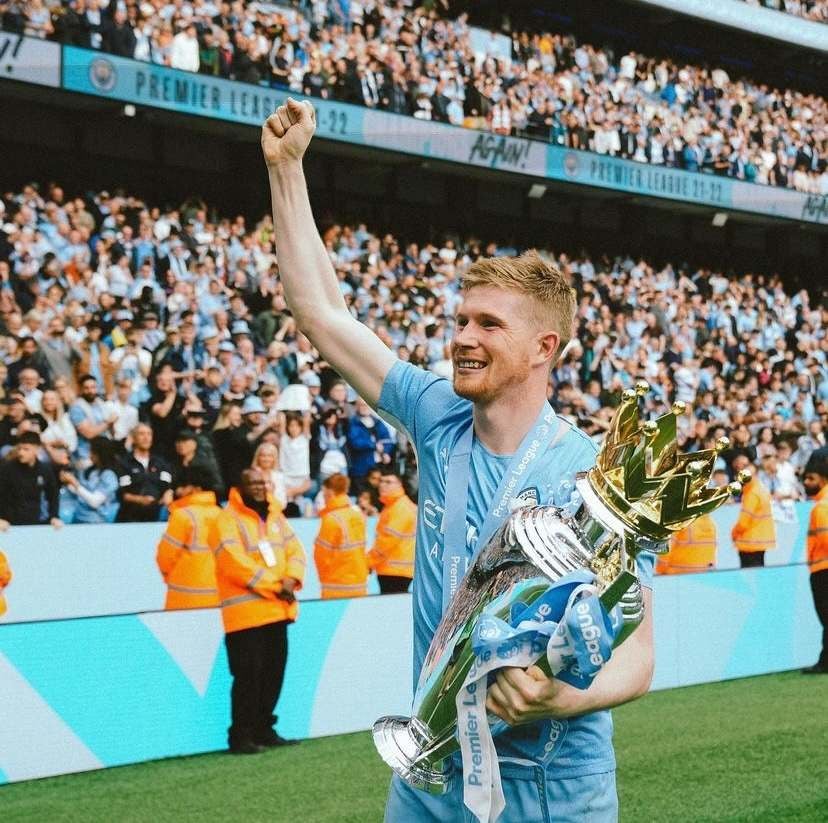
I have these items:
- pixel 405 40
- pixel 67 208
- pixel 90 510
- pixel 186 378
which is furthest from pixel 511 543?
pixel 405 40

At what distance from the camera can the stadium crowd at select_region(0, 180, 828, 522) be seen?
11016mm

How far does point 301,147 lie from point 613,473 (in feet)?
4.25

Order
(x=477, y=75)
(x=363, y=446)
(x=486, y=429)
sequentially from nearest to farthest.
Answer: (x=486, y=429) < (x=363, y=446) < (x=477, y=75)

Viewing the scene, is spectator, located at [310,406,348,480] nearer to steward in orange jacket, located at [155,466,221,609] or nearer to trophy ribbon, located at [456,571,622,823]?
steward in orange jacket, located at [155,466,221,609]

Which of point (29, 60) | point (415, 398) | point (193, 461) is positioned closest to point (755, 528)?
point (193, 461)

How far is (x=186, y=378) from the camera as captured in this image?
12.7m

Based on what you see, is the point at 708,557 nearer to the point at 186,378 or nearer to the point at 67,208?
the point at 186,378

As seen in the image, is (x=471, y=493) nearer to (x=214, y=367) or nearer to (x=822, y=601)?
(x=822, y=601)

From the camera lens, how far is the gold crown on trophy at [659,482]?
7.43 ft

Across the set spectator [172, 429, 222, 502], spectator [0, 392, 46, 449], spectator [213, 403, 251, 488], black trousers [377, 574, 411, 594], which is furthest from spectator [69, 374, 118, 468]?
black trousers [377, 574, 411, 594]

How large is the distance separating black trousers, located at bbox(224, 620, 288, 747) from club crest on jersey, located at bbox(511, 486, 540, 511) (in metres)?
5.84

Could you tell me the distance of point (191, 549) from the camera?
9055 millimetres

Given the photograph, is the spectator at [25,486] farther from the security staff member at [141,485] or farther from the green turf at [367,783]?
the green turf at [367,783]

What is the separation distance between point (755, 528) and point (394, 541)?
4.50 meters
